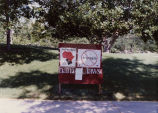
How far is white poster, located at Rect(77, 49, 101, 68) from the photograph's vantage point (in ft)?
27.2

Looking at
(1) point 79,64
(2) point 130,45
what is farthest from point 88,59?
(2) point 130,45

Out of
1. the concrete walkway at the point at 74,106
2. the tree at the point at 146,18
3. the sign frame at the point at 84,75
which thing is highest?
the tree at the point at 146,18

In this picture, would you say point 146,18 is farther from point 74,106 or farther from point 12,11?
point 12,11

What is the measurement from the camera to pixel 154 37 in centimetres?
1117

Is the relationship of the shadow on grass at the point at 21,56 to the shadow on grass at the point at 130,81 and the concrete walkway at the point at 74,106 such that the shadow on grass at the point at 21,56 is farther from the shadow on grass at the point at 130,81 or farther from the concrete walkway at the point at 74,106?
the concrete walkway at the point at 74,106

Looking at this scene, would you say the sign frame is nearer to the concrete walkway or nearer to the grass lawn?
the grass lawn

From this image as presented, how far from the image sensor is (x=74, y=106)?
696 cm

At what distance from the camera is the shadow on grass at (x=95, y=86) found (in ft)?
27.1

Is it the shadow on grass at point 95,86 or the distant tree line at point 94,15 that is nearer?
the shadow on grass at point 95,86

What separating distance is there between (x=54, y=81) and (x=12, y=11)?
580 cm

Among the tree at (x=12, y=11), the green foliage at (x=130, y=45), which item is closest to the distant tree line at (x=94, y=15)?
the tree at (x=12, y=11)

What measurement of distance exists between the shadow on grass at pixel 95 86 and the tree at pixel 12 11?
347cm

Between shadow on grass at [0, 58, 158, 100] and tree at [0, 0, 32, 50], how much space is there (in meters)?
3.47

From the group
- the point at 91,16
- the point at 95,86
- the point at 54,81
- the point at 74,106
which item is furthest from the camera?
the point at 91,16
